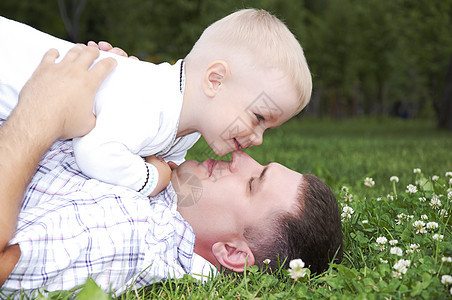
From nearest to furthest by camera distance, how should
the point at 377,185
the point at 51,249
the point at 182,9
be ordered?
the point at 51,249
the point at 377,185
the point at 182,9

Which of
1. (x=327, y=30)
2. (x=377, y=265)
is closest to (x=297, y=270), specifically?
(x=377, y=265)

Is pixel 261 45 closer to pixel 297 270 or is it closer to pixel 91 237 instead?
pixel 297 270

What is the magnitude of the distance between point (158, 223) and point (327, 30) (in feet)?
124

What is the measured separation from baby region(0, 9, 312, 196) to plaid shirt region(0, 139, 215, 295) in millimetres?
187

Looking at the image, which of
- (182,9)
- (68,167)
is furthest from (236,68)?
(182,9)

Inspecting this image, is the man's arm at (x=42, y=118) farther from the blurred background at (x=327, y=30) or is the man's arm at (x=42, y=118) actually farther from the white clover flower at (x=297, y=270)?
the blurred background at (x=327, y=30)

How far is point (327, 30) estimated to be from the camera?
38406 millimetres

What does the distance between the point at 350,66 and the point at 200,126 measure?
3538cm

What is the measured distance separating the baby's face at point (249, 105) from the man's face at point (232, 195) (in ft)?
0.75

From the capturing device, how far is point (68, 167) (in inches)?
119

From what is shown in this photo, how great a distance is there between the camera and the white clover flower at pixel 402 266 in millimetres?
2461

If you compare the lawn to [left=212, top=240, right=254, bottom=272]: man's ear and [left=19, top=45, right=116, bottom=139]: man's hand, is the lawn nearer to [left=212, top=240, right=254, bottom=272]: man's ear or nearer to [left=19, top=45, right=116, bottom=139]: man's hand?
[left=212, top=240, right=254, bottom=272]: man's ear

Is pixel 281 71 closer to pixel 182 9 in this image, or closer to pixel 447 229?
pixel 447 229

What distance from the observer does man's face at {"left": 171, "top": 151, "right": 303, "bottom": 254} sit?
3.03 m
